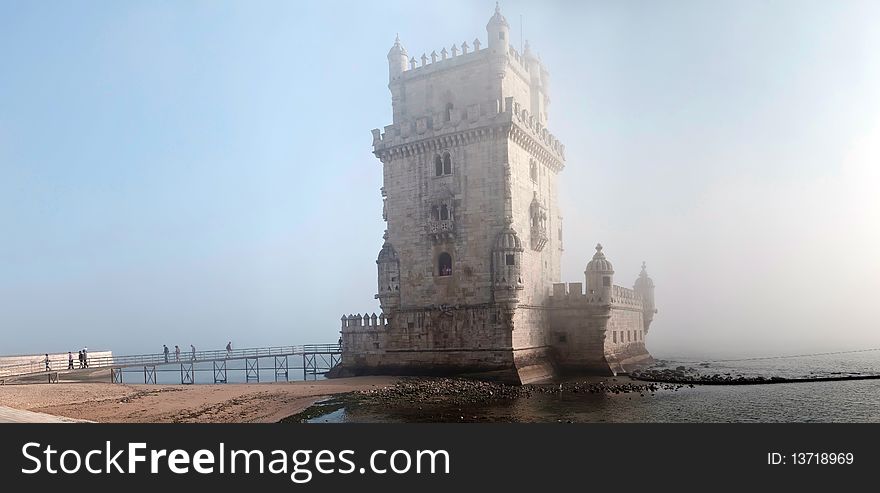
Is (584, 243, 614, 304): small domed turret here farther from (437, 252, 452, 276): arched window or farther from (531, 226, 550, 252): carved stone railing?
(437, 252, 452, 276): arched window

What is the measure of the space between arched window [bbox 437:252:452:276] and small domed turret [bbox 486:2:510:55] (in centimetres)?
1231

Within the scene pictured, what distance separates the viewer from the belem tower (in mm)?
34375

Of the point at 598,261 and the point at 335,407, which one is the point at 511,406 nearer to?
the point at 335,407

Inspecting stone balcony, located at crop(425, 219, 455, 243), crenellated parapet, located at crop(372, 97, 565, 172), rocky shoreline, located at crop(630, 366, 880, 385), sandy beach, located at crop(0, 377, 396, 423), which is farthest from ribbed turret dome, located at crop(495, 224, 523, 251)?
rocky shoreline, located at crop(630, 366, 880, 385)

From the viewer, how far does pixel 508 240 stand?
1334 inches

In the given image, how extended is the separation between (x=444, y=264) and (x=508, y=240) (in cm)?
458

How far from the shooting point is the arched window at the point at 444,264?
36.3 meters

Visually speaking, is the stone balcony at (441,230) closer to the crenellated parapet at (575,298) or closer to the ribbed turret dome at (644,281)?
the crenellated parapet at (575,298)

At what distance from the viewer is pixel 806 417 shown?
22.2m

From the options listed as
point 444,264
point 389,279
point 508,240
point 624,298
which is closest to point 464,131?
point 508,240

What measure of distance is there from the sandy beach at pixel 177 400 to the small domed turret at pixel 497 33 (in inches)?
789
